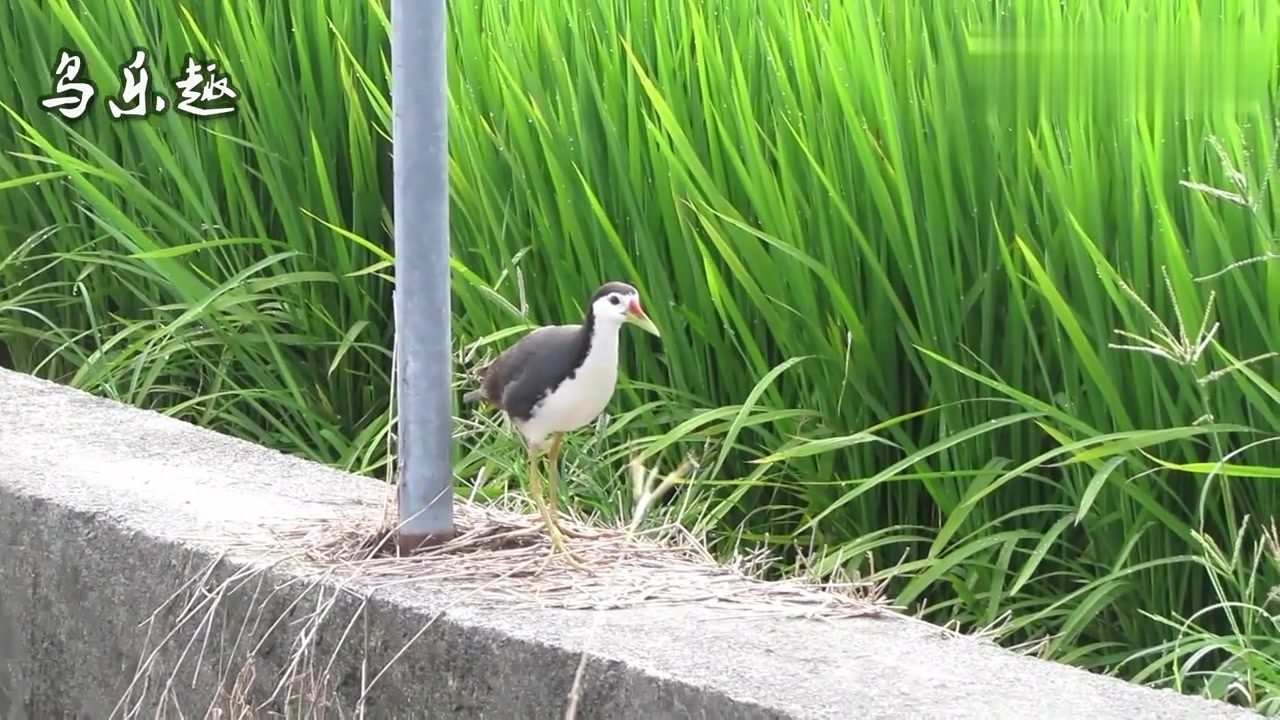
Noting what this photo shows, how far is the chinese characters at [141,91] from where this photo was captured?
135 inches

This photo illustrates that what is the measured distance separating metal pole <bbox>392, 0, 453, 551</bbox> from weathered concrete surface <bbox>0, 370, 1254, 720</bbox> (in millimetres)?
128

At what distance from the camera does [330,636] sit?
2.11m

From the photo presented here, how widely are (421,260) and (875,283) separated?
27.4 inches

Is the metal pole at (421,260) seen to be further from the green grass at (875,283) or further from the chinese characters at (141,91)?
the chinese characters at (141,91)

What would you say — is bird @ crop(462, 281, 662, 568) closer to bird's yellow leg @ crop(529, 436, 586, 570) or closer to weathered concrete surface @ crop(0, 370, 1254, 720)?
bird's yellow leg @ crop(529, 436, 586, 570)

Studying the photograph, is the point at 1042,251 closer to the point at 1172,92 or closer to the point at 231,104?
the point at 1172,92

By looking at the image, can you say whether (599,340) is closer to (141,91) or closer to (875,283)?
(875,283)

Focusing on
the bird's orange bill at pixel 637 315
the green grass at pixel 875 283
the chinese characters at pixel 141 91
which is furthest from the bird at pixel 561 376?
the chinese characters at pixel 141 91

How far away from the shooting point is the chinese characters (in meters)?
3.42

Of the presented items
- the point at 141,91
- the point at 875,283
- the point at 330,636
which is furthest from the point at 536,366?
the point at 141,91

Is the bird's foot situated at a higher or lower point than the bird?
lower

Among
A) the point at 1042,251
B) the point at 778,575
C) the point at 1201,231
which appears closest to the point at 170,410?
the point at 778,575

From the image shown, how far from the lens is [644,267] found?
9.11ft

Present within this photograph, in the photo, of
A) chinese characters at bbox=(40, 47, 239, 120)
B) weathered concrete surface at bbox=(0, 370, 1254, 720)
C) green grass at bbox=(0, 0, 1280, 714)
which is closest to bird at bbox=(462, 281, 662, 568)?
weathered concrete surface at bbox=(0, 370, 1254, 720)
